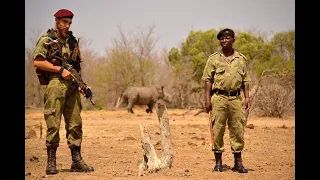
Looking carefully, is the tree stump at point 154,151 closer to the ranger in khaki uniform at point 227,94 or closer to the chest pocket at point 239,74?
the ranger in khaki uniform at point 227,94

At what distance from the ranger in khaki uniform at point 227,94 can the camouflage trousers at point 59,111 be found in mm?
1835

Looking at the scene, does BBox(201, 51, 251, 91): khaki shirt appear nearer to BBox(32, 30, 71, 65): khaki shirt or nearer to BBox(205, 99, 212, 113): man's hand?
BBox(205, 99, 212, 113): man's hand

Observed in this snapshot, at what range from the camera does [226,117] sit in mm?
6574

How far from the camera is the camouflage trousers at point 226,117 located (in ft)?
21.3

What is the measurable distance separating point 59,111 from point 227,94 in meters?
2.28

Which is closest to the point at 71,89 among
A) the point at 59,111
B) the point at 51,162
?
the point at 59,111

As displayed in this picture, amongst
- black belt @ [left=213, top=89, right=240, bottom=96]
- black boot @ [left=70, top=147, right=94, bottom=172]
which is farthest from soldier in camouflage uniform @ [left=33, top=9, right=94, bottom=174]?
black belt @ [left=213, top=89, right=240, bottom=96]

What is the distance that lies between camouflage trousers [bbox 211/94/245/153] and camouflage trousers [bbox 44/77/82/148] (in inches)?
73.7

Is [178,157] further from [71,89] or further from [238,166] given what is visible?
[71,89]

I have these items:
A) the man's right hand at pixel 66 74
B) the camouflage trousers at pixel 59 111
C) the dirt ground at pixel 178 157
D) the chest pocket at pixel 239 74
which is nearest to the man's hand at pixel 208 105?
the chest pocket at pixel 239 74

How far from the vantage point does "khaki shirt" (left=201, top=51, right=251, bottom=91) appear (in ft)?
21.2

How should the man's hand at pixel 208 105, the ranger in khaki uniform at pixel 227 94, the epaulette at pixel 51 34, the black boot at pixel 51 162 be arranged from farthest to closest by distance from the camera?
the man's hand at pixel 208 105 < the ranger in khaki uniform at pixel 227 94 < the epaulette at pixel 51 34 < the black boot at pixel 51 162
